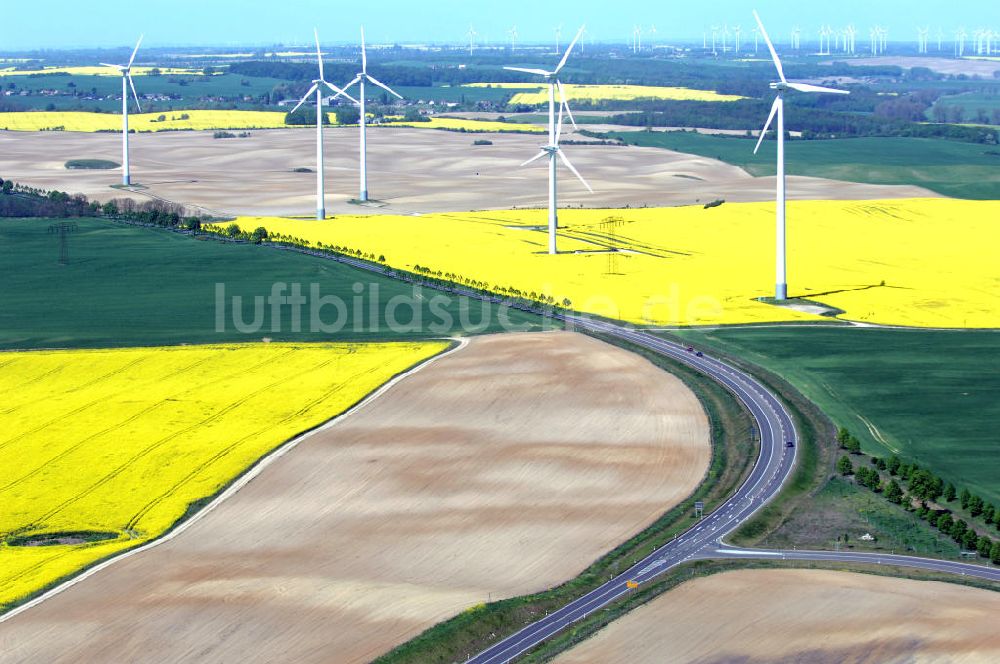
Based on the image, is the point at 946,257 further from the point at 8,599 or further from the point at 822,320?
the point at 8,599

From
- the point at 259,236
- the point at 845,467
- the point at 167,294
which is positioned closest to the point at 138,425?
the point at 845,467

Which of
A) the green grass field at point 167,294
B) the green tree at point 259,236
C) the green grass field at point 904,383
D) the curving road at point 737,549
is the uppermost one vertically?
the green tree at point 259,236

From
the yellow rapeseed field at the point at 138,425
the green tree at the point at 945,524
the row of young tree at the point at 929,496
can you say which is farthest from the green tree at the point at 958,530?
the yellow rapeseed field at the point at 138,425

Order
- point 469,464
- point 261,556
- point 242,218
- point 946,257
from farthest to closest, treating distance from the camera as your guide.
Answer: point 242,218 < point 946,257 < point 469,464 < point 261,556

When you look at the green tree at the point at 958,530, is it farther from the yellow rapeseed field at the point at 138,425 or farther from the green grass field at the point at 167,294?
the green grass field at the point at 167,294

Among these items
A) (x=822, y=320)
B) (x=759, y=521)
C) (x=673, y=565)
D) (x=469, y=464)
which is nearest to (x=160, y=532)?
(x=469, y=464)

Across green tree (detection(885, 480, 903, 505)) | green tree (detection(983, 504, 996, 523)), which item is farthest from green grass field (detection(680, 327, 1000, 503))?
green tree (detection(885, 480, 903, 505))

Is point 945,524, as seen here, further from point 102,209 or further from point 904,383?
point 102,209
